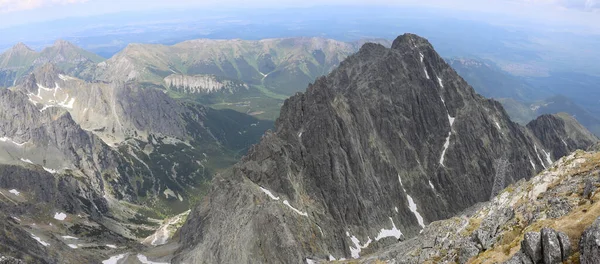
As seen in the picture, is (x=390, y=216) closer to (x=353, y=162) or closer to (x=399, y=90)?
(x=353, y=162)

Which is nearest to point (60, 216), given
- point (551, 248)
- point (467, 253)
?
point (467, 253)

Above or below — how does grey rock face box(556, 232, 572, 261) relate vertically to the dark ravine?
above

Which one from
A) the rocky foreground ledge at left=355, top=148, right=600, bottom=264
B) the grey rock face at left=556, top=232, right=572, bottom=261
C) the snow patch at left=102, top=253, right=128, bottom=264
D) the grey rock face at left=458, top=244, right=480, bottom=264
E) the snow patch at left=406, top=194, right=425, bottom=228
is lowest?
the snow patch at left=406, top=194, right=425, bottom=228

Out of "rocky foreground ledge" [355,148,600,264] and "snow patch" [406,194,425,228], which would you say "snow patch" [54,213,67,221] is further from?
"rocky foreground ledge" [355,148,600,264]

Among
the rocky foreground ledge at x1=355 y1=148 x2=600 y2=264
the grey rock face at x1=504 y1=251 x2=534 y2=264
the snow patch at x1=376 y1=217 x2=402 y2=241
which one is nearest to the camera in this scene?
the rocky foreground ledge at x1=355 y1=148 x2=600 y2=264

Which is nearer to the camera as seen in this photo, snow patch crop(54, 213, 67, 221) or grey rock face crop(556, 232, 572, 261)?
grey rock face crop(556, 232, 572, 261)

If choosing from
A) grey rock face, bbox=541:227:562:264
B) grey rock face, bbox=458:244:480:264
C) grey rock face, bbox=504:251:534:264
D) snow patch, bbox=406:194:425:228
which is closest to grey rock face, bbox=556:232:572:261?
grey rock face, bbox=541:227:562:264

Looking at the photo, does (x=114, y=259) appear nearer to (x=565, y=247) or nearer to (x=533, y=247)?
(x=533, y=247)
